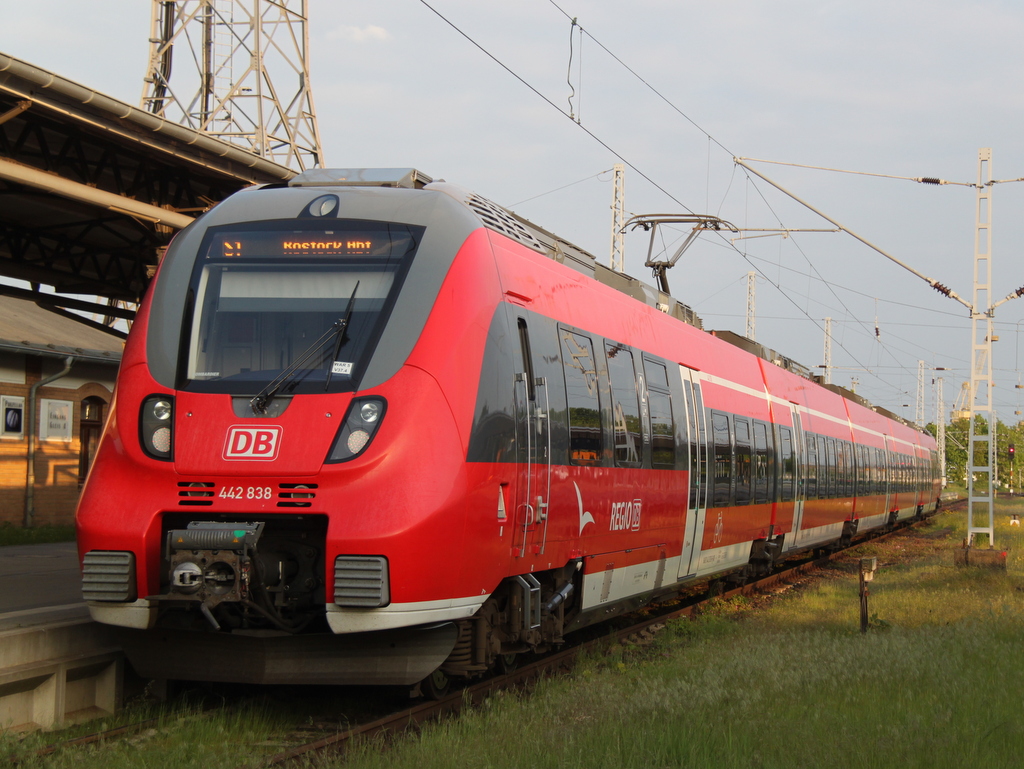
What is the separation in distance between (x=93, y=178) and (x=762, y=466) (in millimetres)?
10001

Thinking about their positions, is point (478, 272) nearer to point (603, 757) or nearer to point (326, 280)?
point (326, 280)

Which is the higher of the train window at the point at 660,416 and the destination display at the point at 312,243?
the destination display at the point at 312,243

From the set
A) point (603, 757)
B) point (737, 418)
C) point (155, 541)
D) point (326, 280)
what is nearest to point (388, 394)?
point (326, 280)

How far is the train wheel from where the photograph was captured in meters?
7.68

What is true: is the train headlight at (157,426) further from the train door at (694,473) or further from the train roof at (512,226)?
the train door at (694,473)

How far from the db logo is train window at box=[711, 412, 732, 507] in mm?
7344

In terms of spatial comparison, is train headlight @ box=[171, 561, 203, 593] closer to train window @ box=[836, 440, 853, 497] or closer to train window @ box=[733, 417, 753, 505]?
train window @ box=[733, 417, 753, 505]

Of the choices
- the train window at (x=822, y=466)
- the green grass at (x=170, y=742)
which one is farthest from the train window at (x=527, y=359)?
the train window at (x=822, y=466)

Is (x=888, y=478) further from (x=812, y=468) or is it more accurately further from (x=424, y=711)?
(x=424, y=711)

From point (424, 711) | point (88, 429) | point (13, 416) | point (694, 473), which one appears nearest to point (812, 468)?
point (694, 473)

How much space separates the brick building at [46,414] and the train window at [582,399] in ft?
43.3

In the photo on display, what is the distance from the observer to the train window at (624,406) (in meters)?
9.81

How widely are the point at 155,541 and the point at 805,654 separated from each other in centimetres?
563

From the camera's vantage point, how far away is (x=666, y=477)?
437 inches
